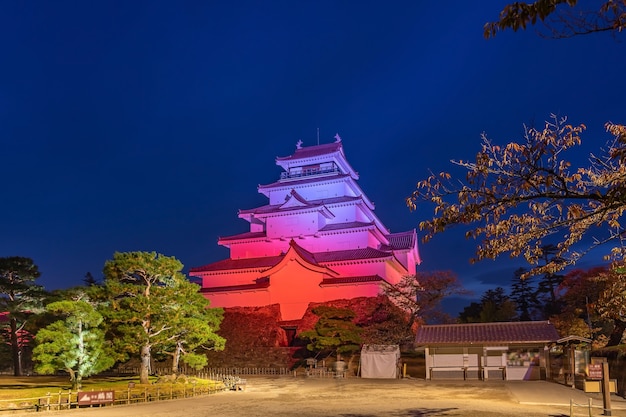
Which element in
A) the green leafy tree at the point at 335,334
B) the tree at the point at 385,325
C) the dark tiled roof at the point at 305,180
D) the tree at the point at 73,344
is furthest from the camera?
the dark tiled roof at the point at 305,180

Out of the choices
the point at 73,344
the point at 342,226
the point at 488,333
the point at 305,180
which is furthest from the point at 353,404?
the point at 305,180

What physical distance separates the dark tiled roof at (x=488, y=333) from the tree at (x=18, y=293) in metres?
27.9

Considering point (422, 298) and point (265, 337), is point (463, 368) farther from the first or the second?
point (265, 337)

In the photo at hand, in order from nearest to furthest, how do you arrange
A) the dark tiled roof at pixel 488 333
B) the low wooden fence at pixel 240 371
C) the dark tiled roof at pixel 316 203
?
1. the dark tiled roof at pixel 488 333
2. the low wooden fence at pixel 240 371
3. the dark tiled roof at pixel 316 203

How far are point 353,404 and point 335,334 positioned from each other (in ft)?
57.2

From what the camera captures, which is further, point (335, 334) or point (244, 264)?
point (244, 264)

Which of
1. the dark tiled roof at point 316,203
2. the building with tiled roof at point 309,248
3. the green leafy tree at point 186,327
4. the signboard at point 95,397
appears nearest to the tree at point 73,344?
the signboard at point 95,397

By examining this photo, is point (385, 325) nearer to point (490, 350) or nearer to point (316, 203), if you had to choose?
point (490, 350)

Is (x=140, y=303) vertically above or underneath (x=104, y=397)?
above

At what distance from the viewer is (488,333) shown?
3203 centimetres

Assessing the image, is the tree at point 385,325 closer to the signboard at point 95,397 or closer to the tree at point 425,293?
the tree at point 425,293

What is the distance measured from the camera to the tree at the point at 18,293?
123ft

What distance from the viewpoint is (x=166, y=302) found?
25891 mm

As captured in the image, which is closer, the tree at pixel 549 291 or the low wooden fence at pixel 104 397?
the low wooden fence at pixel 104 397
